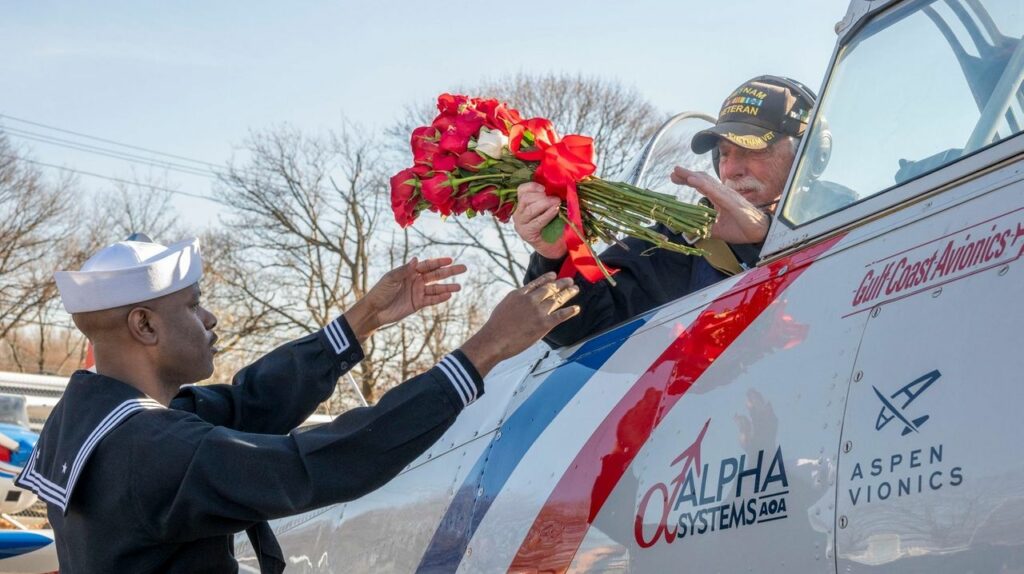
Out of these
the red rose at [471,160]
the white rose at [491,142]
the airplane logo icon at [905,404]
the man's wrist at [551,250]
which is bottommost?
the airplane logo icon at [905,404]

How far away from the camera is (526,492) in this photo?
99.1 inches

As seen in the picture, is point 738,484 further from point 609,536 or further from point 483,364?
point 483,364

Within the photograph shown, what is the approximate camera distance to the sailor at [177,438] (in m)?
2.40

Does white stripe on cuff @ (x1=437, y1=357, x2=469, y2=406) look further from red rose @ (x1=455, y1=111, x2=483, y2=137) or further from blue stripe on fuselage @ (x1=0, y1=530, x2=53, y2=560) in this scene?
blue stripe on fuselage @ (x1=0, y1=530, x2=53, y2=560)

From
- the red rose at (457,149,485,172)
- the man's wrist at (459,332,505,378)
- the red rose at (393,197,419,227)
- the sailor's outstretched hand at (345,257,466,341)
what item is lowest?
the man's wrist at (459,332,505,378)

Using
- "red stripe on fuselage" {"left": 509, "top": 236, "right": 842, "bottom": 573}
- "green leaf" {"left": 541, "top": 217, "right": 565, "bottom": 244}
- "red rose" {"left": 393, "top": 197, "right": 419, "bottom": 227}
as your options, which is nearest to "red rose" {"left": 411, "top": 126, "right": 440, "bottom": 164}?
"red rose" {"left": 393, "top": 197, "right": 419, "bottom": 227}

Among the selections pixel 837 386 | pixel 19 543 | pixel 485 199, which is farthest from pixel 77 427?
pixel 19 543

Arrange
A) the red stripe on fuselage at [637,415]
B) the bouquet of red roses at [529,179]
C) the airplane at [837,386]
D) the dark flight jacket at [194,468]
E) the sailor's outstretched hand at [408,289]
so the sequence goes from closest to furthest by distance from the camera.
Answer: the airplane at [837,386] < the red stripe on fuselage at [637,415] < the dark flight jacket at [194,468] < the bouquet of red roses at [529,179] < the sailor's outstretched hand at [408,289]

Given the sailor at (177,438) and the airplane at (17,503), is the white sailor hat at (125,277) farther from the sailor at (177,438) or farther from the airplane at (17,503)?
the airplane at (17,503)

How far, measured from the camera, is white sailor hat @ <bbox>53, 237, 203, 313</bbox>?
9.23 feet

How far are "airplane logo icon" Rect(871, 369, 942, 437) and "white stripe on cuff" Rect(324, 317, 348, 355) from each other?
2.10m

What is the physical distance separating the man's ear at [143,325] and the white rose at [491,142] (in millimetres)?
1010

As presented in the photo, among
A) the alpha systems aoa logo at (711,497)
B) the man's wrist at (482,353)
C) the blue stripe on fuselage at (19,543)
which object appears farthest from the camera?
the blue stripe on fuselage at (19,543)

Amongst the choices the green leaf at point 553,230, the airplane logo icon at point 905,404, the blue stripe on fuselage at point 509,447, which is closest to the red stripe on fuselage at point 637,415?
the blue stripe on fuselage at point 509,447
